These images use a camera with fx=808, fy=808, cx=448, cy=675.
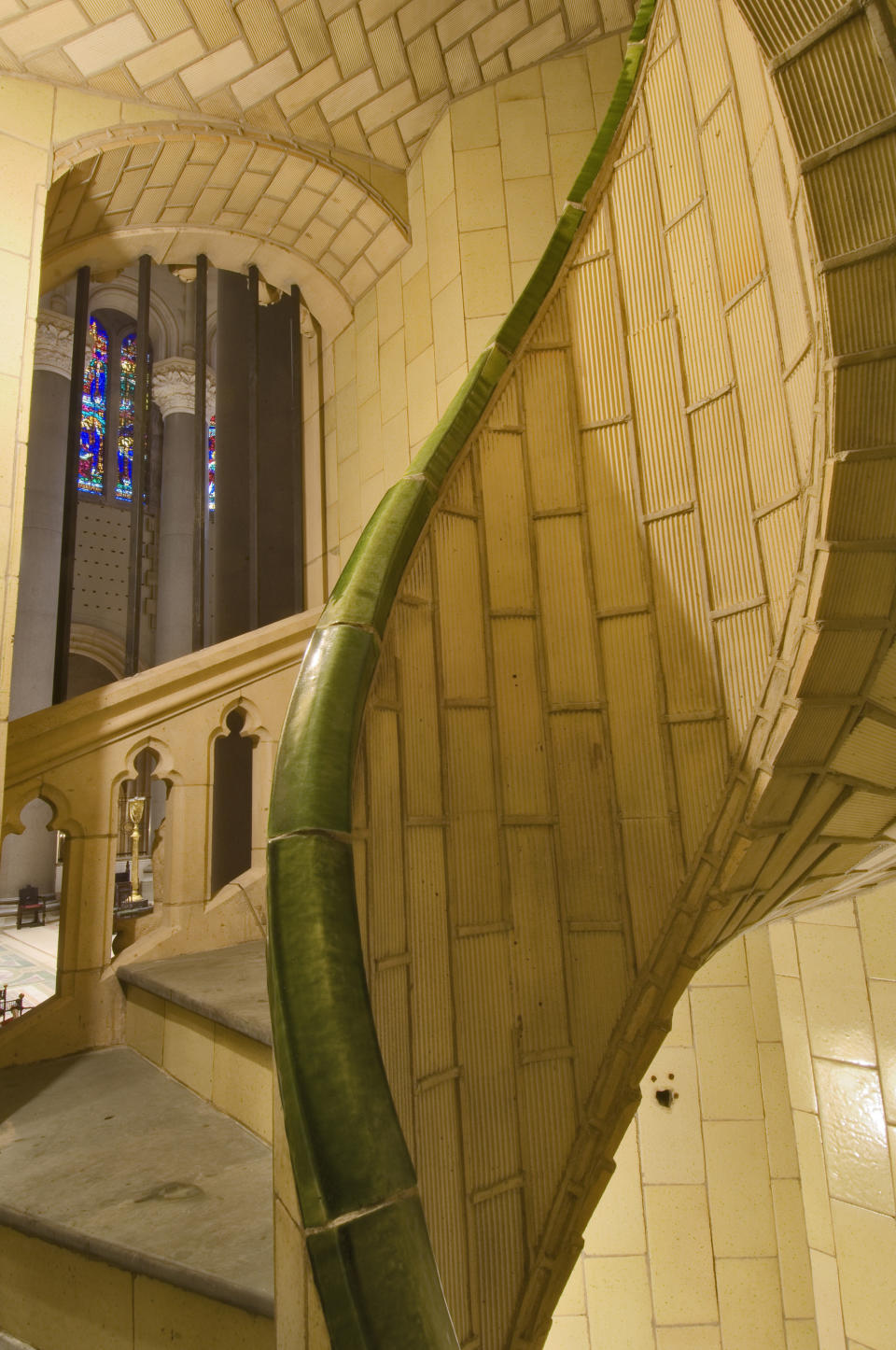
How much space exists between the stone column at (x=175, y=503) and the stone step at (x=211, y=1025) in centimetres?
931

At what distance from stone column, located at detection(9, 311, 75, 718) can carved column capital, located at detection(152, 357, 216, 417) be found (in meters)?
1.32

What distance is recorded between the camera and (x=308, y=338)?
12.4 ft

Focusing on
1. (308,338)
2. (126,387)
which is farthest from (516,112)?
(126,387)

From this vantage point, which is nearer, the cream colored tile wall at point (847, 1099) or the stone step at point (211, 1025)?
the stone step at point (211, 1025)

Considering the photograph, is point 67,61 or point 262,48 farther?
point 262,48

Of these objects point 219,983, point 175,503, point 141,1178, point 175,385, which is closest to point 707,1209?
point 219,983

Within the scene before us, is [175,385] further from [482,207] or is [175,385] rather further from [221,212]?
[482,207]

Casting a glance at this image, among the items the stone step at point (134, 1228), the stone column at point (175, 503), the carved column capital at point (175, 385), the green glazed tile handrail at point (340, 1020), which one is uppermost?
the carved column capital at point (175, 385)

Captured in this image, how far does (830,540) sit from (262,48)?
8.94ft

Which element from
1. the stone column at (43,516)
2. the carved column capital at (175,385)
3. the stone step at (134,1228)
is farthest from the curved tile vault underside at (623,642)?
the carved column capital at (175,385)

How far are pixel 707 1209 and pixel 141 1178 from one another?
1851 millimetres

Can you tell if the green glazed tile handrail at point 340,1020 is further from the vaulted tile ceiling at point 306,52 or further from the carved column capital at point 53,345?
the carved column capital at point 53,345

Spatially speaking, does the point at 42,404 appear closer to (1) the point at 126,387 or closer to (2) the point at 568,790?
(1) the point at 126,387

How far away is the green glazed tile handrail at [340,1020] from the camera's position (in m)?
0.64
